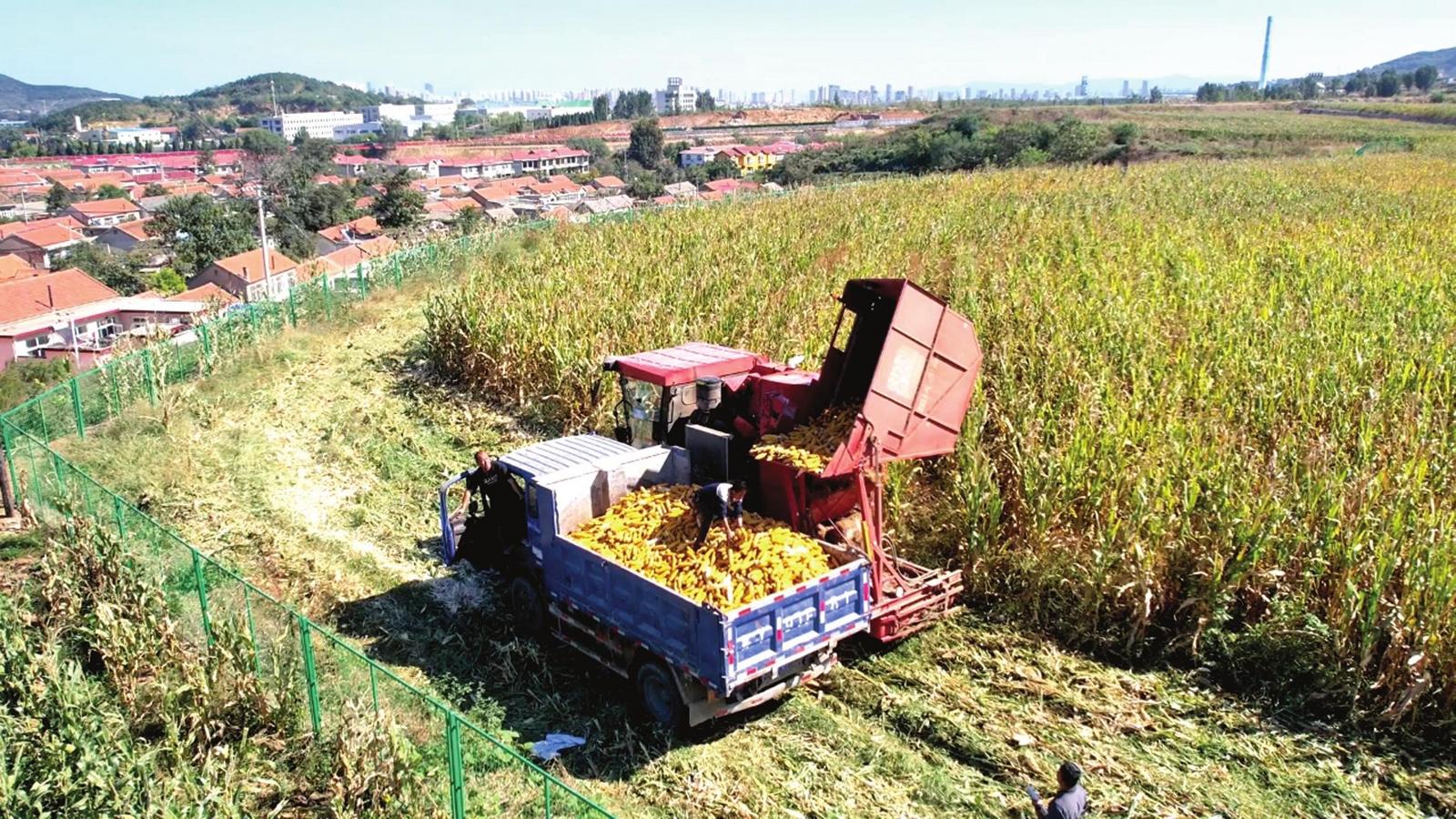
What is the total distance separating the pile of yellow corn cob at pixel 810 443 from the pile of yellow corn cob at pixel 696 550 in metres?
0.58

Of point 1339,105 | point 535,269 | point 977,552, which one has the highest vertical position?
point 1339,105

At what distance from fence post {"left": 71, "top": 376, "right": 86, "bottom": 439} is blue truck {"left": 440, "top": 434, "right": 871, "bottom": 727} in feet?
29.5

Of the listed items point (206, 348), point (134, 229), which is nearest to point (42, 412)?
point (206, 348)

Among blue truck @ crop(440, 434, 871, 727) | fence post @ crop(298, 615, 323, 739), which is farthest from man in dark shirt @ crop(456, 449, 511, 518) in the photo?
fence post @ crop(298, 615, 323, 739)

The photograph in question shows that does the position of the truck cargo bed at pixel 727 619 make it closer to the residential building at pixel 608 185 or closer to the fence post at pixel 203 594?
the fence post at pixel 203 594

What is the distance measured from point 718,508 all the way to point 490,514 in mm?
2980

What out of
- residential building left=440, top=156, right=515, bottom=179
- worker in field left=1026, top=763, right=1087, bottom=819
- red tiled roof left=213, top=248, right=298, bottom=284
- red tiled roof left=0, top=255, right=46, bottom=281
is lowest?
red tiled roof left=0, top=255, right=46, bottom=281

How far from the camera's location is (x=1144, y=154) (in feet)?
162

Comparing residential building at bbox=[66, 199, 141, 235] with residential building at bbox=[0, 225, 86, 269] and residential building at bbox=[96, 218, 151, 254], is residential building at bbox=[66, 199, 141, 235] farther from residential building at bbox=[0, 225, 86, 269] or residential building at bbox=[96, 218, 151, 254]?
residential building at bbox=[0, 225, 86, 269]

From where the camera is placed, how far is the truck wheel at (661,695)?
7.69 metres

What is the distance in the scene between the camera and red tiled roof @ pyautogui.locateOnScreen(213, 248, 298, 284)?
53.1m

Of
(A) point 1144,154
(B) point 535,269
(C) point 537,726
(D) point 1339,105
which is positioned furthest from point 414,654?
(D) point 1339,105

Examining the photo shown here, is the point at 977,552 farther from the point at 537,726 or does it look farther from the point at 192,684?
the point at 192,684

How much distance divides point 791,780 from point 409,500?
770cm
